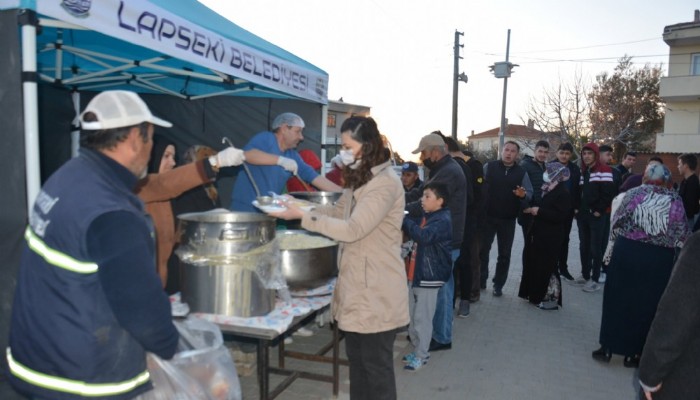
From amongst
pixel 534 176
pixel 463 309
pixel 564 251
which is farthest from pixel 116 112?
pixel 564 251

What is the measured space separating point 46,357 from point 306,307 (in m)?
1.59

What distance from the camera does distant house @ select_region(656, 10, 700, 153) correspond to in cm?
2527

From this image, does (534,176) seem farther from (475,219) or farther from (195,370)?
(195,370)

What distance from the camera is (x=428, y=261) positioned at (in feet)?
14.0

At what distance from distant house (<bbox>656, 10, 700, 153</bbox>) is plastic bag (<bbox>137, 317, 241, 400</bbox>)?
94.1 ft

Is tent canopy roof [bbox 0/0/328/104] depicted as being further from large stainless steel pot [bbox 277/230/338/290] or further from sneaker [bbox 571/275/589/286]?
sneaker [bbox 571/275/589/286]

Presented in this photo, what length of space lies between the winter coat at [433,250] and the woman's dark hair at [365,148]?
5.01 ft

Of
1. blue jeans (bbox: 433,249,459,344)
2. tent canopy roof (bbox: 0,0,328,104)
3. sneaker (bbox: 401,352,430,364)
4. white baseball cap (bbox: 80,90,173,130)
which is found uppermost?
tent canopy roof (bbox: 0,0,328,104)

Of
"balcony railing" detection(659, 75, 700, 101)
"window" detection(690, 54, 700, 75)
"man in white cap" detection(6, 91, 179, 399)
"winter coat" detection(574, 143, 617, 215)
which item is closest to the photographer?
"man in white cap" detection(6, 91, 179, 399)

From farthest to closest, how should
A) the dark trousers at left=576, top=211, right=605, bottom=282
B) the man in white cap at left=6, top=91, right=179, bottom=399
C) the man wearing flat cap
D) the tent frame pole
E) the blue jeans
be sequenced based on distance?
the dark trousers at left=576, top=211, right=605, bottom=282 → the man wearing flat cap → the blue jeans → the tent frame pole → the man in white cap at left=6, top=91, right=179, bottom=399

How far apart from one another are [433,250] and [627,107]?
27913mm

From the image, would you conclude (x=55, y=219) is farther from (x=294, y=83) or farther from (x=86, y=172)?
(x=294, y=83)

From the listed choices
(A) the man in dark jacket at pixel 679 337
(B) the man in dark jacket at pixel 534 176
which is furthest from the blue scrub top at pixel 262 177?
(B) the man in dark jacket at pixel 534 176

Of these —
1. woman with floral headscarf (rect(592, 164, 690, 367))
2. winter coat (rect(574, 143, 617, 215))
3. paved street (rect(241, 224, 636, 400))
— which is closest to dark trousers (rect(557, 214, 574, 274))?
winter coat (rect(574, 143, 617, 215))
